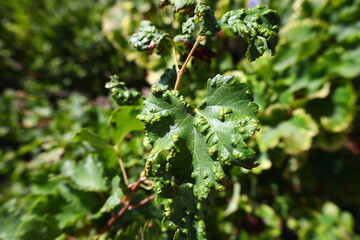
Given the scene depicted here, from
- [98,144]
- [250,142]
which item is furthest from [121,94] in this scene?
[250,142]

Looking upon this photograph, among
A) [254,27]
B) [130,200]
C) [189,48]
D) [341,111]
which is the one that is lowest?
[341,111]

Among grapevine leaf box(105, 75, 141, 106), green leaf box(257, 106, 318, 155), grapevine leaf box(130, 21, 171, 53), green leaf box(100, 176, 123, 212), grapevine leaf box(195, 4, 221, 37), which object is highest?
grapevine leaf box(130, 21, 171, 53)

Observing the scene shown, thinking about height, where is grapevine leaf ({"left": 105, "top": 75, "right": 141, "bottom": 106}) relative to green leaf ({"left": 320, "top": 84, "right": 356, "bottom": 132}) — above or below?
above

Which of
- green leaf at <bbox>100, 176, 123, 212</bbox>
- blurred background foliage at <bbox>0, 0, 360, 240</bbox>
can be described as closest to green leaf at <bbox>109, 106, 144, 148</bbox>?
blurred background foliage at <bbox>0, 0, 360, 240</bbox>

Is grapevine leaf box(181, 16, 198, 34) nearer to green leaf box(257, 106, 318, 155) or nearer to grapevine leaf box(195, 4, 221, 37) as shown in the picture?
grapevine leaf box(195, 4, 221, 37)

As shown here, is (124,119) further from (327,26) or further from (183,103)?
(327,26)

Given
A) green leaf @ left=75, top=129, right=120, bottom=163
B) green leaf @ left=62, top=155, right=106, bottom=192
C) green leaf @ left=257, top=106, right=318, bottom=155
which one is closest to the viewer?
green leaf @ left=75, top=129, right=120, bottom=163

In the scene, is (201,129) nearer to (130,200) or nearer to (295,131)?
(130,200)

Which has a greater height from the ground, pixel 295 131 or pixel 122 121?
pixel 122 121

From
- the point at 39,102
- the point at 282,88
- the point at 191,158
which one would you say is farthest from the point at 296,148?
the point at 39,102
